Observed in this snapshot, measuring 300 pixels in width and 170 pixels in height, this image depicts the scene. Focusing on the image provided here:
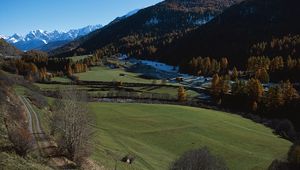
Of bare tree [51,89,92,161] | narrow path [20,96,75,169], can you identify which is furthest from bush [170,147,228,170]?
narrow path [20,96,75,169]

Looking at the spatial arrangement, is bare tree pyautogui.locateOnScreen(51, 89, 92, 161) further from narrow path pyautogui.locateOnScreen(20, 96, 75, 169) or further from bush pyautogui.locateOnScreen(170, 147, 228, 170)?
bush pyautogui.locateOnScreen(170, 147, 228, 170)

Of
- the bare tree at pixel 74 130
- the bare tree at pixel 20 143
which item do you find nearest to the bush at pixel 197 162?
the bare tree at pixel 74 130

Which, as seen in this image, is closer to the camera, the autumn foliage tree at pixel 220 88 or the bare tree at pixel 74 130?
the bare tree at pixel 74 130

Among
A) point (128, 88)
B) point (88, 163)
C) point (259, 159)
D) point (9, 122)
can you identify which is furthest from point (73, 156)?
point (128, 88)

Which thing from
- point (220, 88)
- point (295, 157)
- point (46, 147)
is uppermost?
point (46, 147)

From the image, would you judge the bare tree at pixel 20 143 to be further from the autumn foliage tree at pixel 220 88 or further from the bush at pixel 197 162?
the autumn foliage tree at pixel 220 88

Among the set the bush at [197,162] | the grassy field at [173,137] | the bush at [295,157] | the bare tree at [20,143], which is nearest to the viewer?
the bare tree at [20,143]

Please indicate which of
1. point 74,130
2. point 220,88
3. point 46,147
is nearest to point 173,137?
point 74,130

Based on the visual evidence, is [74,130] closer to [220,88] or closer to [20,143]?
[20,143]
